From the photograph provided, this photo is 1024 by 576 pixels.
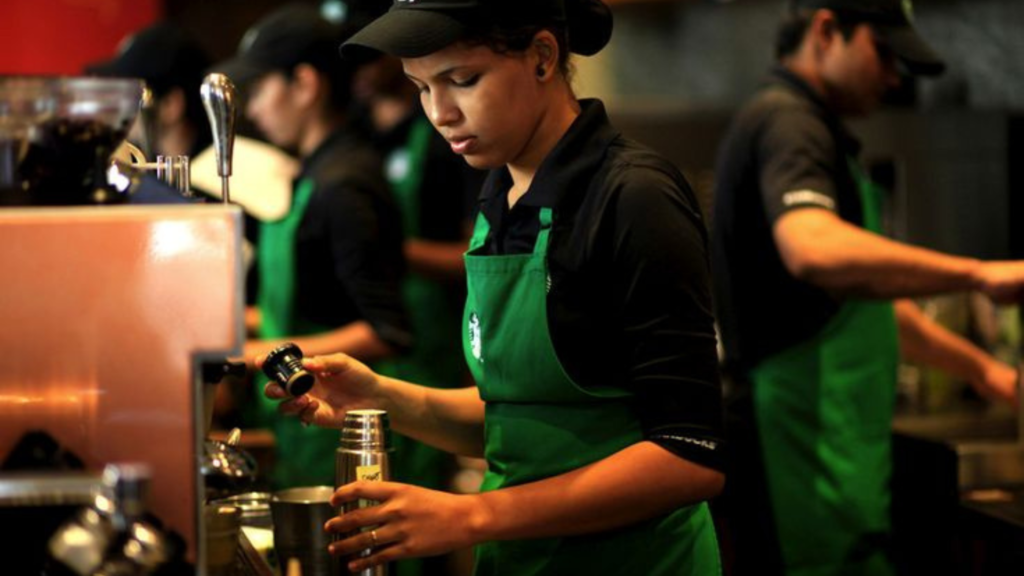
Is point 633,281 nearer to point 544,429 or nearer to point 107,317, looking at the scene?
point 544,429

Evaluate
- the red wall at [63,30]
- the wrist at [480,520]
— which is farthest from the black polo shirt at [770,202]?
the red wall at [63,30]

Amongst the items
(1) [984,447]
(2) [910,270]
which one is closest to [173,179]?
(2) [910,270]

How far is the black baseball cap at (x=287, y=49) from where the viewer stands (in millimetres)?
3311

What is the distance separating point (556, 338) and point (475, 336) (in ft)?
0.50

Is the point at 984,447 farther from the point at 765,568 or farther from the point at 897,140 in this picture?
the point at 897,140

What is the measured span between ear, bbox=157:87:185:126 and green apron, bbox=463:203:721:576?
2463 millimetres

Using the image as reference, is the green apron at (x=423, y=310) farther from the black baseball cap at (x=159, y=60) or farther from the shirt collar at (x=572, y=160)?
the shirt collar at (x=572, y=160)

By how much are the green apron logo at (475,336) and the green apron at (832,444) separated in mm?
1121

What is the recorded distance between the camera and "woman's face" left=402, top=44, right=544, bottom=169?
1.65 meters

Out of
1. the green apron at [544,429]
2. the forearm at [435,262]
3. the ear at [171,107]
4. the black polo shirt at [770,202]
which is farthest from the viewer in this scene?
→ the ear at [171,107]

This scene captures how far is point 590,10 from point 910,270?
3.60 feet

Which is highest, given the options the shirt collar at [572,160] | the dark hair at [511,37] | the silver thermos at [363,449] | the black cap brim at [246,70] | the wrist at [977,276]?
the dark hair at [511,37]

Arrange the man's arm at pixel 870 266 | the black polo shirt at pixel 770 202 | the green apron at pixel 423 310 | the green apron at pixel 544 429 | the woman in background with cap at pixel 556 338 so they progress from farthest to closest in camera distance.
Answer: the green apron at pixel 423 310, the black polo shirt at pixel 770 202, the man's arm at pixel 870 266, the green apron at pixel 544 429, the woman in background with cap at pixel 556 338

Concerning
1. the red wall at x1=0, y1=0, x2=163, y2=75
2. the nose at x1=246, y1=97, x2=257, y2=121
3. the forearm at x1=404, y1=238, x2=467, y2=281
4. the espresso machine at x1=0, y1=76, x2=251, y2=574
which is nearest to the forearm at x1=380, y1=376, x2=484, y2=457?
the espresso machine at x1=0, y1=76, x2=251, y2=574
